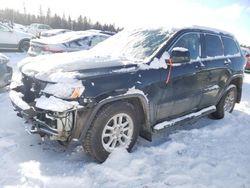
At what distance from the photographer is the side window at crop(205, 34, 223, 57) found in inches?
206

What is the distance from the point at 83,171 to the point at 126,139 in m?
0.76

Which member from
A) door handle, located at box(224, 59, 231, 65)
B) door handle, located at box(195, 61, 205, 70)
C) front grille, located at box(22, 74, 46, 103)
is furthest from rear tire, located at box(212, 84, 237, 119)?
front grille, located at box(22, 74, 46, 103)

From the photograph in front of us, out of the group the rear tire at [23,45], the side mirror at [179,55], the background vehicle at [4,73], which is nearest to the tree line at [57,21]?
the rear tire at [23,45]

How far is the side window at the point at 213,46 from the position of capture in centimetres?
524

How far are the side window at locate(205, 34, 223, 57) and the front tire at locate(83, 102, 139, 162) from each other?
2098mm

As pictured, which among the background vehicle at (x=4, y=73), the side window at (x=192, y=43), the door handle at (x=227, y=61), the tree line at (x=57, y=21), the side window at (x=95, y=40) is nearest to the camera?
the side window at (x=192, y=43)

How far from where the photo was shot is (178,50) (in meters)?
4.18

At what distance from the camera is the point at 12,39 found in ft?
48.6

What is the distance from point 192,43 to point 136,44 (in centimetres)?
98

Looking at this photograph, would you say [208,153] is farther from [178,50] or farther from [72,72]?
[72,72]

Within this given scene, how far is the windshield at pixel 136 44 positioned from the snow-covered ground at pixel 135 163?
4.45ft

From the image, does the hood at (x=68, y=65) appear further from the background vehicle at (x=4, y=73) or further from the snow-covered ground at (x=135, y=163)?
the background vehicle at (x=4, y=73)

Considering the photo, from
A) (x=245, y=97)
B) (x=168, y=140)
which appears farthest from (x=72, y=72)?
(x=245, y=97)

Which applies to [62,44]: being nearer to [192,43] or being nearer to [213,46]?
[213,46]
